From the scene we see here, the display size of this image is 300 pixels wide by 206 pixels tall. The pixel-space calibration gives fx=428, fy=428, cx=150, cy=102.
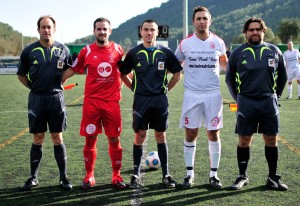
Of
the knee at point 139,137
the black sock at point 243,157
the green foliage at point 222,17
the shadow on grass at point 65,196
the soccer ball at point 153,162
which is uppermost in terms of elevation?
the green foliage at point 222,17

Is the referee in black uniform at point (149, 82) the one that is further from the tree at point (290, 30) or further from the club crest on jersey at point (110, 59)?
the tree at point (290, 30)

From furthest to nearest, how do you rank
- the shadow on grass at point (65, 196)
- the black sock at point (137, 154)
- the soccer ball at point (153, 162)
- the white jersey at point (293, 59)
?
the white jersey at point (293, 59) < the soccer ball at point (153, 162) < the black sock at point (137, 154) < the shadow on grass at point (65, 196)

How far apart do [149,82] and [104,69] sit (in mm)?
557

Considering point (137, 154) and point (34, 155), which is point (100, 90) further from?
point (34, 155)

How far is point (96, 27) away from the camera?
16.4 ft

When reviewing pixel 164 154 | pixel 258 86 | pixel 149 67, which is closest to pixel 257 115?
pixel 258 86

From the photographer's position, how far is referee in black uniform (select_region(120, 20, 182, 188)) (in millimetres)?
5062

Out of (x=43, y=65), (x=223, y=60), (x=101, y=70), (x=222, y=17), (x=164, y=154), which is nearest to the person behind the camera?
(x=43, y=65)

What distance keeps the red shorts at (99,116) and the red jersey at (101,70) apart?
0.07 metres

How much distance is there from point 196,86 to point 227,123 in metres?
4.85

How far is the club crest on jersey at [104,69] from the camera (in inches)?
200

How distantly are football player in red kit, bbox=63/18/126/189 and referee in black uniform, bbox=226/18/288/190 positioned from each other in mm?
1403

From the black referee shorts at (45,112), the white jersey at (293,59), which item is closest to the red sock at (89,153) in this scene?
the black referee shorts at (45,112)

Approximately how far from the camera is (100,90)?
5.10 meters
